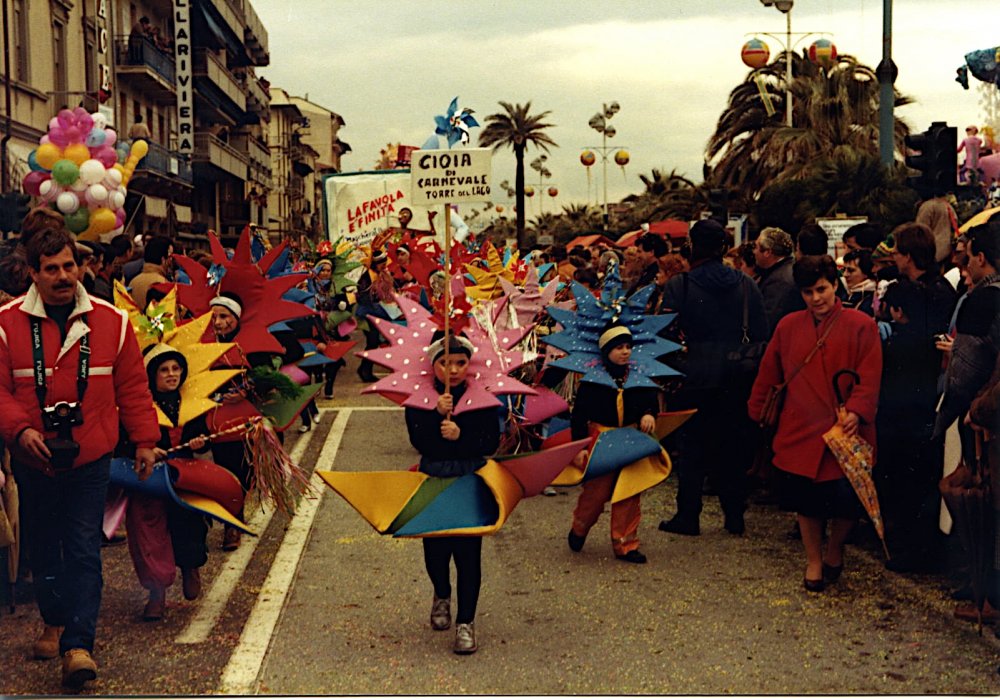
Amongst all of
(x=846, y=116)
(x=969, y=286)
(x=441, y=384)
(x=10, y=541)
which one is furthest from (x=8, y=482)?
(x=846, y=116)

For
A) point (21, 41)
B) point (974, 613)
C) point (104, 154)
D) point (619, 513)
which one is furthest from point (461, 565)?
point (21, 41)

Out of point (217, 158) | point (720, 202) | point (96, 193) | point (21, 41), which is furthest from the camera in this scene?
point (217, 158)

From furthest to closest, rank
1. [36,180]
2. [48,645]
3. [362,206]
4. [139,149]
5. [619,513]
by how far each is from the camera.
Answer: [362,206], [139,149], [36,180], [619,513], [48,645]

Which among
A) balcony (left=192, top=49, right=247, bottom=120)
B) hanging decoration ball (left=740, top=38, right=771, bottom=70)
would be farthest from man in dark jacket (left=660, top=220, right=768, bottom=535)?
balcony (left=192, top=49, right=247, bottom=120)

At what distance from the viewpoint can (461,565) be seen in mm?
6398

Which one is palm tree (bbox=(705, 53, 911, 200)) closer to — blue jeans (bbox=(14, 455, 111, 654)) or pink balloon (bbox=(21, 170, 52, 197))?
pink balloon (bbox=(21, 170, 52, 197))

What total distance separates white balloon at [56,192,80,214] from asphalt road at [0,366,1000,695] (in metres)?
4.48

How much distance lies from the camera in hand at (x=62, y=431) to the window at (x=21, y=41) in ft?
66.7

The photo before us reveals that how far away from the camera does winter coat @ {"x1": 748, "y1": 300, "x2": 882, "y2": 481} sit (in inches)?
290

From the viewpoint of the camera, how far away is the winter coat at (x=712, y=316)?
9023 millimetres

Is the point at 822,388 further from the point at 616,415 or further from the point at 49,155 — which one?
the point at 49,155

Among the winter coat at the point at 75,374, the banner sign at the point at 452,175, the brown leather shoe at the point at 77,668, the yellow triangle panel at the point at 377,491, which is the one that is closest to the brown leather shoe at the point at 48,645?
the brown leather shoe at the point at 77,668

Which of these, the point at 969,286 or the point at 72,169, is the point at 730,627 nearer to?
the point at 969,286

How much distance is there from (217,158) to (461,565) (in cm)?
3749
